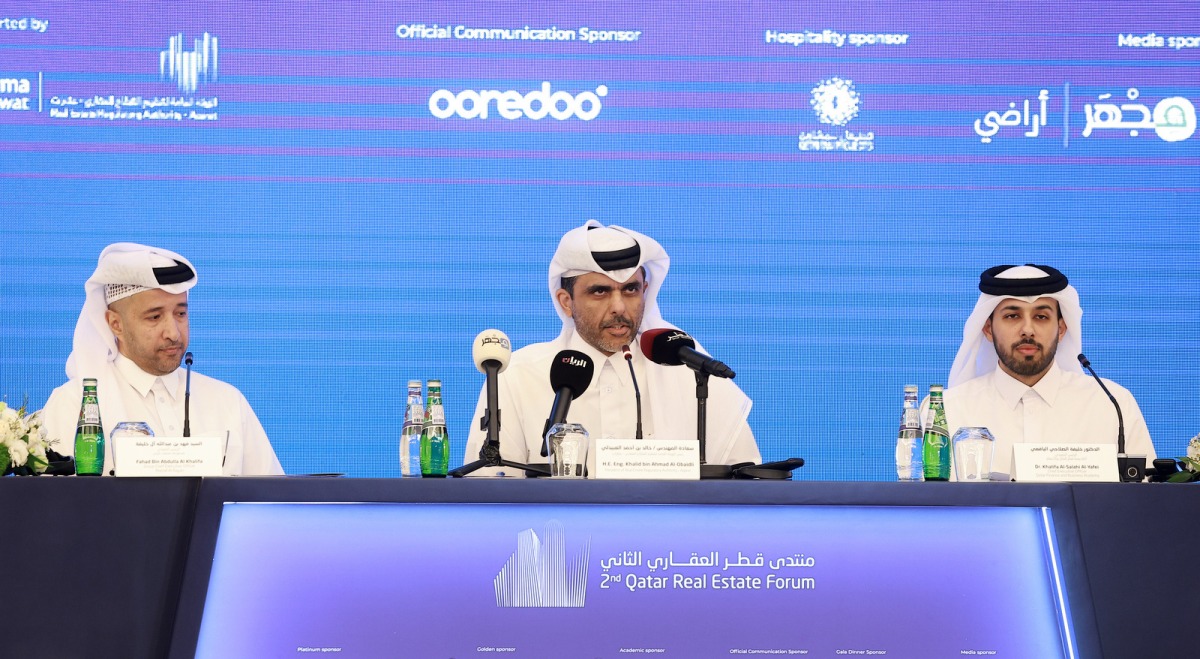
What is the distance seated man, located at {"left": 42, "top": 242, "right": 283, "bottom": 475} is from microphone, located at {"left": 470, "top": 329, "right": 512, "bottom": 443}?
5.66 feet

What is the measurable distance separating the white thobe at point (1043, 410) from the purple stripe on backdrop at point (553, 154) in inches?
32.6

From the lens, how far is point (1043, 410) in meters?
4.11

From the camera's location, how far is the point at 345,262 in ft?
14.6

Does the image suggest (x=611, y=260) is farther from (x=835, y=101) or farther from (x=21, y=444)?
(x=21, y=444)

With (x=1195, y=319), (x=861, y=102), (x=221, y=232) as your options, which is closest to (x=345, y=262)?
(x=221, y=232)

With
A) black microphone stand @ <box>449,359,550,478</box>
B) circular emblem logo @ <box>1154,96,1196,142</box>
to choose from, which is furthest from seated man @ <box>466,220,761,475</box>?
circular emblem logo @ <box>1154,96,1196,142</box>

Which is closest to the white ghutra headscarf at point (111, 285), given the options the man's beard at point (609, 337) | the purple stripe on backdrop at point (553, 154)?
the purple stripe on backdrop at point (553, 154)

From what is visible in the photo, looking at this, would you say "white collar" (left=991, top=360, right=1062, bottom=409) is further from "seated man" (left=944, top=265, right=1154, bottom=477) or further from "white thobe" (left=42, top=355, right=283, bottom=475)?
"white thobe" (left=42, top=355, right=283, bottom=475)

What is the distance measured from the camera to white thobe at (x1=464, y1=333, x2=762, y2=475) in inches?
151

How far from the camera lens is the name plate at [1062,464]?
231 centimetres

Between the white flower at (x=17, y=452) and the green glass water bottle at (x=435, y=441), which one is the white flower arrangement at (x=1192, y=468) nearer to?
the green glass water bottle at (x=435, y=441)

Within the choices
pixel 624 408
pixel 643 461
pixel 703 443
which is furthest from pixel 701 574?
pixel 624 408

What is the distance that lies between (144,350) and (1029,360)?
2.92m

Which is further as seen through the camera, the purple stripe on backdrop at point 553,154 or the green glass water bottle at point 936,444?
the purple stripe on backdrop at point 553,154
